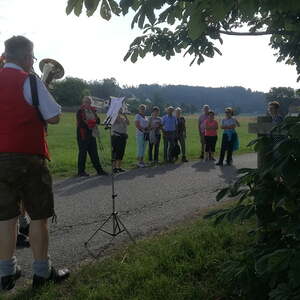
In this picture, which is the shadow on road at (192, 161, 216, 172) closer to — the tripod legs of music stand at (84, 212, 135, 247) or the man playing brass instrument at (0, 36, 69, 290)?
the tripod legs of music stand at (84, 212, 135, 247)

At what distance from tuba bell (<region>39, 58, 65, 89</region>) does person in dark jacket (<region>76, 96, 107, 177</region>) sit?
16.8 feet

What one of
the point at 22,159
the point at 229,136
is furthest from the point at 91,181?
the point at 22,159

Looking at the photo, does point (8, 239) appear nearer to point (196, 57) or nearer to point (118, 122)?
point (196, 57)

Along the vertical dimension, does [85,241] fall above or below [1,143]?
below

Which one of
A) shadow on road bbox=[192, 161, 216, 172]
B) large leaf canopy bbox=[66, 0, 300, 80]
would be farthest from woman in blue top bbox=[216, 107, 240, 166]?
large leaf canopy bbox=[66, 0, 300, 80]

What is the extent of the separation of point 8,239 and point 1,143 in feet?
2.76

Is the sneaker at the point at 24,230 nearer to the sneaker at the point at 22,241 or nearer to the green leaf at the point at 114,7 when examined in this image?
the sneaker at the point at 22,241

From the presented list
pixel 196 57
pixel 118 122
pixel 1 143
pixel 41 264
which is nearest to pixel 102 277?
pixel 41 264

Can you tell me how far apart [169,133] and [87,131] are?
3890 millimetres

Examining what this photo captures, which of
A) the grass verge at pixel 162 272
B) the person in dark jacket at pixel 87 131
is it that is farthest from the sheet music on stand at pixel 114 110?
the person in dark jacket at pixel 87 131

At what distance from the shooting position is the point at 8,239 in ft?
12.0

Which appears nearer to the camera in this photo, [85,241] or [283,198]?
[283,198]

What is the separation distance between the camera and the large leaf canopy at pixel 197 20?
1.97 meters

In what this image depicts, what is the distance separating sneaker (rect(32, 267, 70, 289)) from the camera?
3.77 metres
